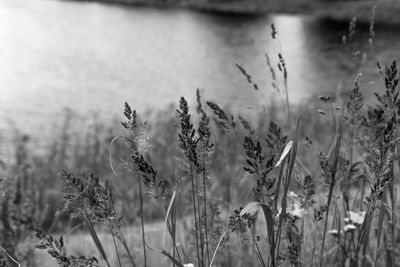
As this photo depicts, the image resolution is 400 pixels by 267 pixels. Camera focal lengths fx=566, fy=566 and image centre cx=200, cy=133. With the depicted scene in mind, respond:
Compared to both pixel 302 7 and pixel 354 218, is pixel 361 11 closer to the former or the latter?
pixel 302 7

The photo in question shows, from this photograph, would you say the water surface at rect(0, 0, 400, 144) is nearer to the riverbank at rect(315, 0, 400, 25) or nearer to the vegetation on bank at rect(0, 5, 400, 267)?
the riverbank at rect(315, 0, 400, 25)

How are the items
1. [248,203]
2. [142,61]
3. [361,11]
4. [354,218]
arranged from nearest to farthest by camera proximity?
[248,203]
[354,218]
[142,61]
[361,11]

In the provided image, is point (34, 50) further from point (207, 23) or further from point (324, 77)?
point (207, 23)

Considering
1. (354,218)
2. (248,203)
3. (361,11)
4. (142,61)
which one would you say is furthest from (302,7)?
(248,203)

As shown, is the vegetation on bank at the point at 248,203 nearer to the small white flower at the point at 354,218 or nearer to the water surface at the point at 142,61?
the small white flower at the point at 354,218

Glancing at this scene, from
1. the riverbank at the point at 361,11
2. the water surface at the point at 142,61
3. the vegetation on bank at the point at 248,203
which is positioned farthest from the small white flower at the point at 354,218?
the riverbank at the point at 361,11

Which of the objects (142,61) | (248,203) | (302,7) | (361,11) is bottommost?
(248,203)

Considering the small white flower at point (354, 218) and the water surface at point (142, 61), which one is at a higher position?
the water surface at point (142, 61)

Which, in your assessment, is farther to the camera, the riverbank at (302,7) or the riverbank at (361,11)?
the riverbank at (302,7)

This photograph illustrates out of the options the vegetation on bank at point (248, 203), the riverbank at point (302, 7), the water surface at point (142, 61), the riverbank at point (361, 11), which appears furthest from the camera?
the riverbank at point (302, 7)

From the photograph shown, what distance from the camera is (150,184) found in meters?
1.35

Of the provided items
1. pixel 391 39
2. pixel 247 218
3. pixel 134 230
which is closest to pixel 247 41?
pixel 391 39

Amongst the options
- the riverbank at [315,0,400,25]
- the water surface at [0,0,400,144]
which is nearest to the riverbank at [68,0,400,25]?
the riverbank at [315,0,400,25]

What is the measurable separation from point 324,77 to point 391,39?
1145 cm
